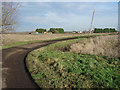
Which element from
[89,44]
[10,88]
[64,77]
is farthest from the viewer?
[89,44]

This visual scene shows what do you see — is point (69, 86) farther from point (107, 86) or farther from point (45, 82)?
point (107, 86)

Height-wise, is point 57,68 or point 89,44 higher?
point 89,44

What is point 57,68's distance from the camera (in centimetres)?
927

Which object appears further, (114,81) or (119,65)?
(119,65)

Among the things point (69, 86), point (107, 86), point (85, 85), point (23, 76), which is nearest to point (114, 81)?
point (107, 86)

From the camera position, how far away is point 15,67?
33.1ft

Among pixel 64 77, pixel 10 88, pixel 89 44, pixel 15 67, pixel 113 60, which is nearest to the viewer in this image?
pixel 10 88

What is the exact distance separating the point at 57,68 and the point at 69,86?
2461mm

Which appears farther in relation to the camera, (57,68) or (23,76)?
(57,68)

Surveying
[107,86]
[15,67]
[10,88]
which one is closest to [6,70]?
[15,67]

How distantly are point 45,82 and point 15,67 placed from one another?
13.3 ft

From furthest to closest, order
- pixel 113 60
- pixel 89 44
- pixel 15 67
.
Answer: pixel 89 44 < pixel 113 60 < pixel 15 67

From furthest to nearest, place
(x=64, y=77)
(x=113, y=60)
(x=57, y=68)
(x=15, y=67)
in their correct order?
(x=113, y=60) < (x=15, y=67) < (x=57, y=68) < (x=64, y=77)

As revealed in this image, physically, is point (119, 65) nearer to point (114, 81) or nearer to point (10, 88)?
point (114, 81)
